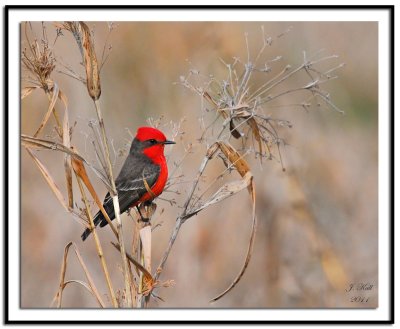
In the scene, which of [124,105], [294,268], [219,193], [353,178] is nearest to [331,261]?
[294,268]

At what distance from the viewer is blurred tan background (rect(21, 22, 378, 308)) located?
3.47 metres

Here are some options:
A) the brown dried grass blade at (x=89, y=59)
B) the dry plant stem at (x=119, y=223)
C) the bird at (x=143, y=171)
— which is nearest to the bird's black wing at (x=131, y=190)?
Result: the bird at (x=143, y=171)

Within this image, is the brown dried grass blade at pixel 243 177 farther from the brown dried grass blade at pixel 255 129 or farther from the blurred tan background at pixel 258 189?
the blurred tan background at pixel 258 189

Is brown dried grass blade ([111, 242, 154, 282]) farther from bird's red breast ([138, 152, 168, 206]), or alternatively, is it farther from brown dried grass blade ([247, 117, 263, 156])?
brown dried grass blade ([247, 117, 263, 156])

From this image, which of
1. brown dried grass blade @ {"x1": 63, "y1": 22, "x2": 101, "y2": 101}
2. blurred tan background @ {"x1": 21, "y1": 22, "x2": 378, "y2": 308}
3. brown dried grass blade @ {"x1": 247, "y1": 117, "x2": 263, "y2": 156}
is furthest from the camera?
blurred tan background @ {"x1": 21, "y1": 22, "x2": 378, "y2": 308}

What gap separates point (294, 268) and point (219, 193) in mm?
1101

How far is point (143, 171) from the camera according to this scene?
3.52 m

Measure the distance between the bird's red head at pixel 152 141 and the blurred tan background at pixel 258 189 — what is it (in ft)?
0.37

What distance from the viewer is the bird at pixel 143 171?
3.20 meters

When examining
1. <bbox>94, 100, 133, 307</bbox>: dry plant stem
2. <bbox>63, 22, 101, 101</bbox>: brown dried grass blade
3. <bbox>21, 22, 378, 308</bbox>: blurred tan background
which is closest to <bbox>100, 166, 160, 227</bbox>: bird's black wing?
<bbox>21, 22, 378, 308</bbox>: blurred tan background

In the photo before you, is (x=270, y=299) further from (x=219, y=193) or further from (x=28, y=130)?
(x=28, y=130)

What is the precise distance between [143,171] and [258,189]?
692 mm

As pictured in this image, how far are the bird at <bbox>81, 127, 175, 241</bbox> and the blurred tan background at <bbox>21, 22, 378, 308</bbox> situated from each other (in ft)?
0.41
